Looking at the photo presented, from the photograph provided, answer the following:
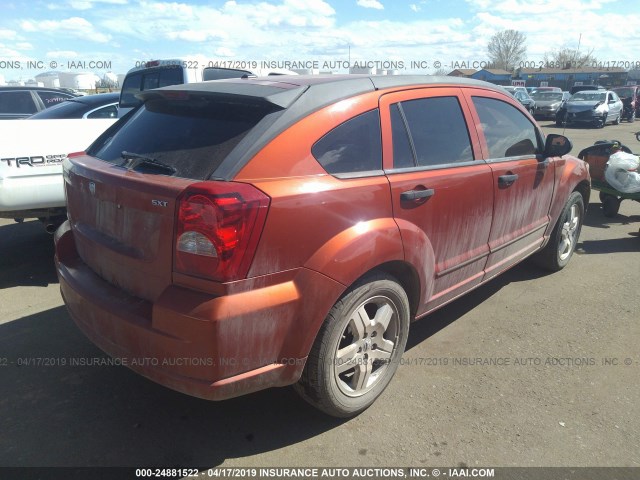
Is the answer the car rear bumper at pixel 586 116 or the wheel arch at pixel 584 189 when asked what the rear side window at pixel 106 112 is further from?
the car rear bumper at pixel 586 116

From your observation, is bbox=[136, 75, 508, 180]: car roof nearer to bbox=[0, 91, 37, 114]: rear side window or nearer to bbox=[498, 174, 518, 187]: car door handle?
bbox=[498, 174, 518, 187]: car door handle

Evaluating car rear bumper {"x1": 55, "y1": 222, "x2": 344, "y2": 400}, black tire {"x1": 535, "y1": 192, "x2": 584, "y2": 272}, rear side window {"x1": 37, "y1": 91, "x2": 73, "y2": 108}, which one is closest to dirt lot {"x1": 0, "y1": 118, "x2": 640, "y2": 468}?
car rear bumper {"x1": 55, "y1": 222, "x2": 344, "y2": 400}

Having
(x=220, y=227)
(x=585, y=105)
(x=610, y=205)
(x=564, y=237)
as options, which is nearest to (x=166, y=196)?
(x=220, y=227)

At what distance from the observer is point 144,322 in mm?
2242

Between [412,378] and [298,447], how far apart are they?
3.10 feet

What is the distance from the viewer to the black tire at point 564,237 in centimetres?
469

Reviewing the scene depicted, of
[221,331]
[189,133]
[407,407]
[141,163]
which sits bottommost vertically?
[407,407]

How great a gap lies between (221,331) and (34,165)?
3167mm

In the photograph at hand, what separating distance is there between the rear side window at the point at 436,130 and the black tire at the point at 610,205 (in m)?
4.76

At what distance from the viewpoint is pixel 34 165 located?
4.27 meters

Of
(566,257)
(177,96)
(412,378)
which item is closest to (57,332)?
(177,96)

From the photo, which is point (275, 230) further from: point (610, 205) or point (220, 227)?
point (610, 205)

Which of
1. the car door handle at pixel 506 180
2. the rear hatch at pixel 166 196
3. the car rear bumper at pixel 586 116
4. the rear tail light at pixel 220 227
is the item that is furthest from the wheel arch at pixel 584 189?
the car rear bumper at pixel 586 116

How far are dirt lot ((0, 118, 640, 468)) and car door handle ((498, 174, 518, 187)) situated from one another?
1.11 metres
